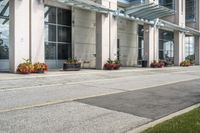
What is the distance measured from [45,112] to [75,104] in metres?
1.61

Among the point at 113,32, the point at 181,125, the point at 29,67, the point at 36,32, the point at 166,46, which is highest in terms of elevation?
the point at 113,32

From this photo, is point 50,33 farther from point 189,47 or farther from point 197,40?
point 189,47

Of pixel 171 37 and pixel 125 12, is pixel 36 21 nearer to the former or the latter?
pixel 125 12

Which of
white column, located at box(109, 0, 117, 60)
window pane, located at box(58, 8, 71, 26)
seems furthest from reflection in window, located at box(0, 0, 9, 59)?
white column, located at box(109, 0, 117, 60)

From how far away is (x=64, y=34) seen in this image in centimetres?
3216

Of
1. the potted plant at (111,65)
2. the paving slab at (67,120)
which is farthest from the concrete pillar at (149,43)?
the paving slab at (67,120)

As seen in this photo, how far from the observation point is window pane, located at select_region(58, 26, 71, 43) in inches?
1245

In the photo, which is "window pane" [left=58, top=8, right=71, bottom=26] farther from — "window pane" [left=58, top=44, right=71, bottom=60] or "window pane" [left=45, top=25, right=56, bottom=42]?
"window pane" [left=58, top=44, right=71, bottom=60]

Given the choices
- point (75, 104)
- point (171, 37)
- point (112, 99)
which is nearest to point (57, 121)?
point (75, 104)

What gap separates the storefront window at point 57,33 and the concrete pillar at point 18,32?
271 inches

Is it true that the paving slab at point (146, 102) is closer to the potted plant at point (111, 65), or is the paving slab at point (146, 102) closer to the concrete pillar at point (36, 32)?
the concrete pillar at point (36, 32)

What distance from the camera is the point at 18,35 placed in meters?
22.5

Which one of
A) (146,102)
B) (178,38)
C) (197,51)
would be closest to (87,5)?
(146,102)

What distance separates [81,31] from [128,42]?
10349mm
